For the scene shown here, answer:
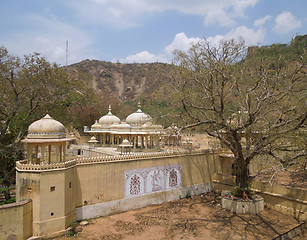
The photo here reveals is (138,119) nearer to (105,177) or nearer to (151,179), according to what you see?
(151,179)

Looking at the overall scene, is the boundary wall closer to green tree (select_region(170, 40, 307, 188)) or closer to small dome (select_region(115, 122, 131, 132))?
green tree (select_region(170, 40, 307, 188))

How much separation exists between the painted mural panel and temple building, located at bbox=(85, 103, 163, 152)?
108 inches

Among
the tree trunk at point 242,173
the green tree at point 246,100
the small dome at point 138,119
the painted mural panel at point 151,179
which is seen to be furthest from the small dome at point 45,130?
the tree trunk at point 242,173

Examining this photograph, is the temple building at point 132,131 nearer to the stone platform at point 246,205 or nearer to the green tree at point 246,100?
the green tree at point 246,100

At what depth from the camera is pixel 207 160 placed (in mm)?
17609

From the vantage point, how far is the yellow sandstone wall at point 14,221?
9.47m

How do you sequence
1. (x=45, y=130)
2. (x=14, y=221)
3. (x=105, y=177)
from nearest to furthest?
(x=14, y=221)
(x=45, y=130)
(x=105, y=177)

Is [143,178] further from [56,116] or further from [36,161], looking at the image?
[56,116]

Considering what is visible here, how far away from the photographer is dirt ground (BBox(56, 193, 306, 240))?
35.3 feet

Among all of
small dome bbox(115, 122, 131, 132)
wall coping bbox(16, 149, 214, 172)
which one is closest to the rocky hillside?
small dome bbox(115, 122, 131, 132)

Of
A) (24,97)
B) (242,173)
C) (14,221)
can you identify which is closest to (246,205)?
(242,173)

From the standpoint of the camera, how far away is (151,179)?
14367 millimetres

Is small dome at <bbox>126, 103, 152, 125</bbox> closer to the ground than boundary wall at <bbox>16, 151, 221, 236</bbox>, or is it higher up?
higher up

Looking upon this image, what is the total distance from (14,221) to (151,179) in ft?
23.6
